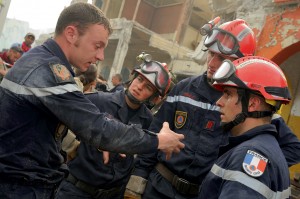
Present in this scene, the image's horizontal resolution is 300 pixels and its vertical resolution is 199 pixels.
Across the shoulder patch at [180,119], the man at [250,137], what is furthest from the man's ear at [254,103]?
the shoulder patch at [180,119]

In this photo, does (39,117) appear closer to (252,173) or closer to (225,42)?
(252,173)

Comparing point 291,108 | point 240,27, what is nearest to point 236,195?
point 240,27

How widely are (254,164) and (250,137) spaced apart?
1.05 ft

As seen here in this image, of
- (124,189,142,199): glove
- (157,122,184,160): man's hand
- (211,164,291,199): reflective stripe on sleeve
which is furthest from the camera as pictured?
(124,189,142,199): glove

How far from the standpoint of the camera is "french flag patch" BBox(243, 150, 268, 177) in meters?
1.81

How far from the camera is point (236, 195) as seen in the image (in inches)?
69.9

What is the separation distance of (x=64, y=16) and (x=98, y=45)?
33cm

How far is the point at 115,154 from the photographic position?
3.61 metres

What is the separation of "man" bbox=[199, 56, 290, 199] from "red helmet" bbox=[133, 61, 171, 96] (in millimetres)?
1711

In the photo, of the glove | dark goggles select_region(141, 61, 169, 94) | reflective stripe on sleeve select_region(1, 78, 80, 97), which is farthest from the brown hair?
the glove

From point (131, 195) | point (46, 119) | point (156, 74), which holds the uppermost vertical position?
point (156, 74)

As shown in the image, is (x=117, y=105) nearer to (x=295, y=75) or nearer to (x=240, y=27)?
(x=240, y=27)

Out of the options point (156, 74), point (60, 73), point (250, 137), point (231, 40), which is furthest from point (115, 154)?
point (250, 137)

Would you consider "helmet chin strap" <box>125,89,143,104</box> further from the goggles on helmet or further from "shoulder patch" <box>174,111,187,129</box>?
the goggles on helmet
